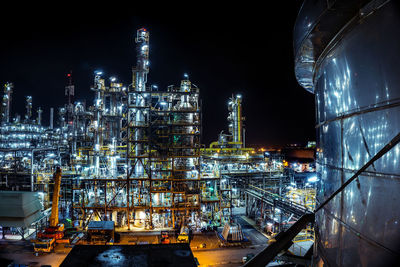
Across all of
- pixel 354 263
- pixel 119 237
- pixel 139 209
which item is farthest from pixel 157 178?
pixel 354 263

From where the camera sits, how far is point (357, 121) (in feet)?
7.53

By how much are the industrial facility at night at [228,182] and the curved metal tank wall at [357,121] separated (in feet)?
0.04

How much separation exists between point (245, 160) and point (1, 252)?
30.2 meters

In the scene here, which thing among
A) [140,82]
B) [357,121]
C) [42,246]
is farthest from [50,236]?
[357,121]

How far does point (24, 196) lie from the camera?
741 inches

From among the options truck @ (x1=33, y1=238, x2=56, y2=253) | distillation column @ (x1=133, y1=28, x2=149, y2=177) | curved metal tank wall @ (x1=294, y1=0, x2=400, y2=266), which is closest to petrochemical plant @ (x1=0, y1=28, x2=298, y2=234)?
distillation column @ (x1=133, y1=28, x2=149, y2=177)

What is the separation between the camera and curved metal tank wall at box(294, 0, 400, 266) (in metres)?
1.82

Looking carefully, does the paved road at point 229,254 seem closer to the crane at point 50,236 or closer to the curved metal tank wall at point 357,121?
→ the crane at point 50,236

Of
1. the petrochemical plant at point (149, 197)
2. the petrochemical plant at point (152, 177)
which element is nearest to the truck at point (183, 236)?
the petrochemical plant at point (149, 197)

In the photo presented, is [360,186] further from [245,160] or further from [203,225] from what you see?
[245,160]

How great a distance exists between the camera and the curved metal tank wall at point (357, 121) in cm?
182

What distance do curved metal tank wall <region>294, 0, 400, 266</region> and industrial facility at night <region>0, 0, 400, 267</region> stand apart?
0.01 meters

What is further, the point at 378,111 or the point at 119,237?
the point at 119,237

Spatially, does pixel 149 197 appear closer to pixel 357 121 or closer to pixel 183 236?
pixel 183 236
